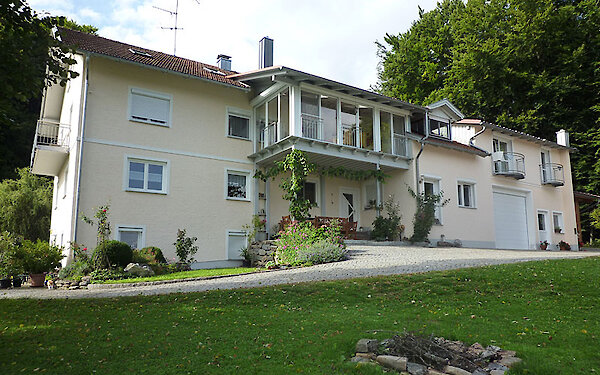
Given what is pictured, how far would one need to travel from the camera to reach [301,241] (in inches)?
554

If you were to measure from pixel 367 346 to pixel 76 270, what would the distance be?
1100 cm

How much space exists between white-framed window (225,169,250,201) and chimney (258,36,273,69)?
5961mm

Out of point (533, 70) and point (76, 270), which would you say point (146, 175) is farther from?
point (533, 70)

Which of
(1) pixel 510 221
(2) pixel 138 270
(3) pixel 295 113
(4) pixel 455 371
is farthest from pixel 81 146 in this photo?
(1) pixel 510 221

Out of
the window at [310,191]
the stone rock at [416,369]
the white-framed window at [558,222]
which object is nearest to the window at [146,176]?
the window at [310,191]

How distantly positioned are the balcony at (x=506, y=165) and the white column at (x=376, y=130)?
25.9 ft

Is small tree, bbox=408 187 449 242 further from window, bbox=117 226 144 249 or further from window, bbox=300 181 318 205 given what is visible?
window, bbox=117 226 144 249

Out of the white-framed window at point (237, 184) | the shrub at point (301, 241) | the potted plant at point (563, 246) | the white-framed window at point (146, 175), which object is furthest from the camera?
the potted plant at point (563, 246)

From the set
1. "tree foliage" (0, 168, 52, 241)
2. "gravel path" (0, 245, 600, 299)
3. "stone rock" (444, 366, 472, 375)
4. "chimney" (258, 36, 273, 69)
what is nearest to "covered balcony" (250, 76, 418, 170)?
"chimney" (258, 36, 273, 69)

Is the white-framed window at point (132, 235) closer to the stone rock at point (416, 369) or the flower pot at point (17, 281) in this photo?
the flower pot at point (17, 281)

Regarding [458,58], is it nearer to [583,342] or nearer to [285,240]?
[285,240]

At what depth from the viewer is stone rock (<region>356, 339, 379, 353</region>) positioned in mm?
4727

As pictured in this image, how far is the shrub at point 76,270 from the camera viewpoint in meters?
12.8

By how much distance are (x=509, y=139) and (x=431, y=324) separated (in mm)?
21489
